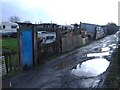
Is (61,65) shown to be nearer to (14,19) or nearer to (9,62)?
(9,62)

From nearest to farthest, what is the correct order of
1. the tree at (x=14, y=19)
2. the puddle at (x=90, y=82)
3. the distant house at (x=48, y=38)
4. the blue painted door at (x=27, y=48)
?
1. the puddle at (x=90, y=82)
2. the blue painted door at (x=27, y=48)
3. the distant house at (x=48, y=38)
4. the tree at (x=14, y=19)

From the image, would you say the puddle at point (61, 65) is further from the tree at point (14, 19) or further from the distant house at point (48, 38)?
the tree at point (14, 19)

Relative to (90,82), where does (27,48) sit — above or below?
above

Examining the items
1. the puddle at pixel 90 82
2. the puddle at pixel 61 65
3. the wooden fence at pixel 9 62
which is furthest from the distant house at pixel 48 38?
the puddle at pixel 90 82

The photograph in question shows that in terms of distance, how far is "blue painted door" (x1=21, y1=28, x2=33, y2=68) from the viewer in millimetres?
15781

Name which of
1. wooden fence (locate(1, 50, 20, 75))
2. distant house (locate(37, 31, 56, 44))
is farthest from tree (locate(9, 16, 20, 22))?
wooden fence (locate(1, 50, 20, 75))

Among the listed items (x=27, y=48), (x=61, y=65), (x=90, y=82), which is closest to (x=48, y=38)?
(x=61, y=65)

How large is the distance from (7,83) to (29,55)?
15.9 ft

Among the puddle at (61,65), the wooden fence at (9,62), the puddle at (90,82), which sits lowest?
the puddle at (61,65)

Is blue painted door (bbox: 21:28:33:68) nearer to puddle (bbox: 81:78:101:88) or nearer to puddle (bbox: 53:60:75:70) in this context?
puddle (bbox: 53:60:75:70)

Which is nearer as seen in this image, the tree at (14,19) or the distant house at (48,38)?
the distant house at (48,38)

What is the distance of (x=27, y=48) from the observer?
16.3 m

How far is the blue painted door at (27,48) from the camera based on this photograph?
1578cm

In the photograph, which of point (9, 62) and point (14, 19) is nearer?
point (9, 62)
